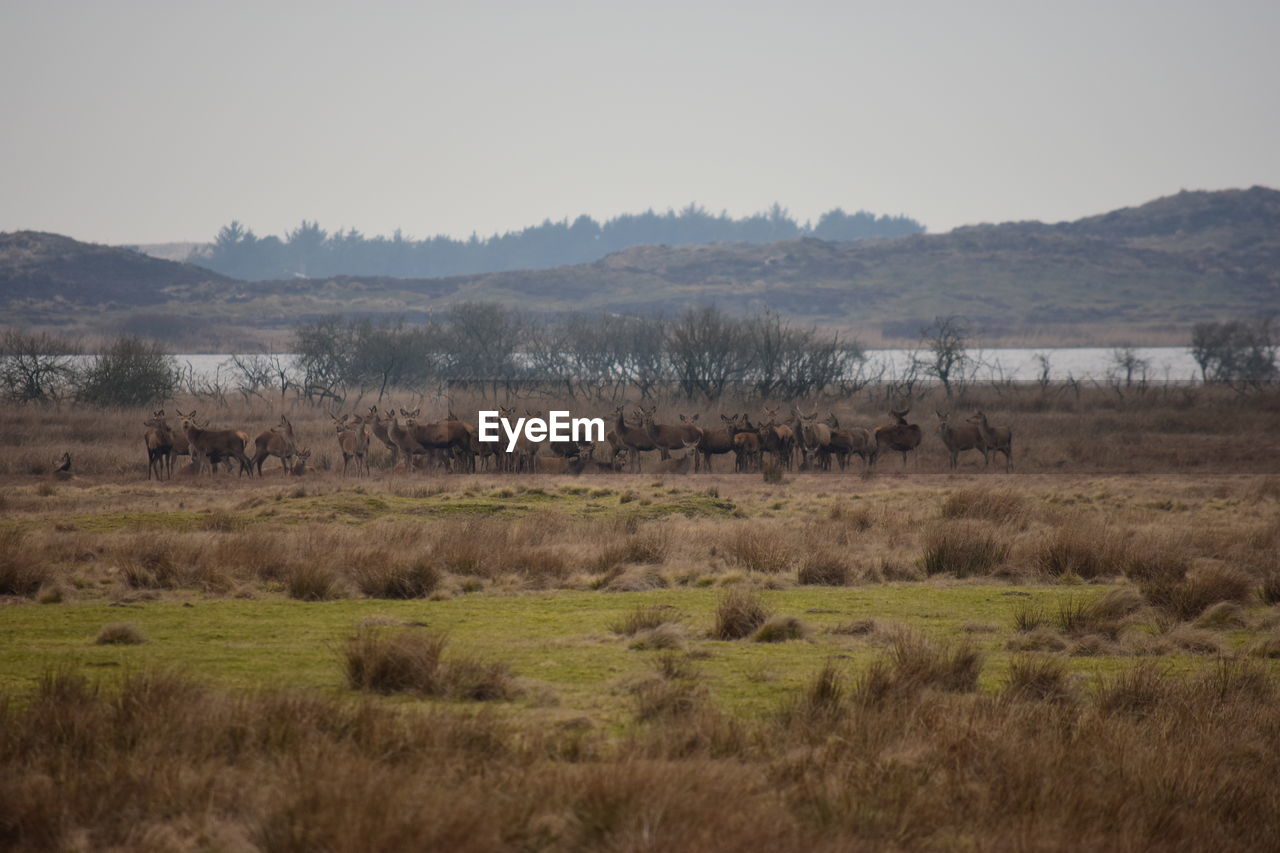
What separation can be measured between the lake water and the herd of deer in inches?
2261

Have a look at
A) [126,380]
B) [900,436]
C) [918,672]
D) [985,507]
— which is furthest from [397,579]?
[126,380]

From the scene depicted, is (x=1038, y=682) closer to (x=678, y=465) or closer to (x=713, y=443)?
(x=678, y=465)

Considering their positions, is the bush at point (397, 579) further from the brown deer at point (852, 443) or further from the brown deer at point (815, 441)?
the brown deer at point (852, 443)

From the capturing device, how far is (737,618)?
12812 mm

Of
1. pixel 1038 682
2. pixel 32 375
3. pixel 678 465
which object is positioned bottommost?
pixel 678 465

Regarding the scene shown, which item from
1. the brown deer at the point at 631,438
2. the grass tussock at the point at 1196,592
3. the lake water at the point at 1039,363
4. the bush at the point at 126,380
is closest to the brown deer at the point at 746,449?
the brown deer at the point at 631,438

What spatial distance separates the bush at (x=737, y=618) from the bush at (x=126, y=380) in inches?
1976

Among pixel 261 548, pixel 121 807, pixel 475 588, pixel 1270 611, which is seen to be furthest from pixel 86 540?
pixel 1270 611

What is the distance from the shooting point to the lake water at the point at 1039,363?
106 metres

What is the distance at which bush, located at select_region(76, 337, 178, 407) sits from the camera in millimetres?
57156

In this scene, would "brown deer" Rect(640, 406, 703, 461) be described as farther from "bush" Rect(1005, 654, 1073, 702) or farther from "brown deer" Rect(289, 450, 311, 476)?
"bush" Rect(1005, 654, 1073, 702)

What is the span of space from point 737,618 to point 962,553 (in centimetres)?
631

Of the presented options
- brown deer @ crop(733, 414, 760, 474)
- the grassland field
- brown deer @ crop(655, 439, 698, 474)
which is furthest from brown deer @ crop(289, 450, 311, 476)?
brown deer @ crop(733, 414, 760, 474)

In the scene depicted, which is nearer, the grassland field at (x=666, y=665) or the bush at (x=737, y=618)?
the grassland field at (x=666, y=665)
